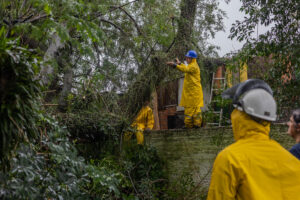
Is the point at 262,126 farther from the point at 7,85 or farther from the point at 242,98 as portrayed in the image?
the point at 7,85

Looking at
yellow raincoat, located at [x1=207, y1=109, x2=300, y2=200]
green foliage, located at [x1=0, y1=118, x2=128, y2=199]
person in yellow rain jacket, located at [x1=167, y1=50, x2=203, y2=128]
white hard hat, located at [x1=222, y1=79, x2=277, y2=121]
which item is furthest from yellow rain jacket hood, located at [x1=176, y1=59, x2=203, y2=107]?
yellow raincoat, located at [x1=207, y1=109, x2=300, y2=200]

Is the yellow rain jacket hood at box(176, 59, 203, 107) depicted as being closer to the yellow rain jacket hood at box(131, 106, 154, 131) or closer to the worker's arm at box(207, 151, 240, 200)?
the yellow rain jacket hood at box(131, 106, 154, 131)

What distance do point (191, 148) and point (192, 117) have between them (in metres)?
0.69

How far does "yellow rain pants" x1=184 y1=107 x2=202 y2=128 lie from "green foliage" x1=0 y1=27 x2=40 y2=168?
15.1 ft

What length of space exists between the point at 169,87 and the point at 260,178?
20.7 feet

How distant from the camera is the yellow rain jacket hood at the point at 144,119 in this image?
7.83 m

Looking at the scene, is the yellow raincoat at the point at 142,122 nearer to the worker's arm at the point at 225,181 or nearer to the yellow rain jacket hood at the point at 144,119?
the yellow rain jacket hood at the point at 144,119

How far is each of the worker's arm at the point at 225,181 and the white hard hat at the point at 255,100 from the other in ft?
1.30

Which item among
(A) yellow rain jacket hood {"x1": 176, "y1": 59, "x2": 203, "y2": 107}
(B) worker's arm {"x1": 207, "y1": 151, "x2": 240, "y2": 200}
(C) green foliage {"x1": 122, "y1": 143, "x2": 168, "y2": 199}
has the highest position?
(A) yellow rain jacket hood {"x1": 176, "y1": 59, "x2": 203, "y2": 107}

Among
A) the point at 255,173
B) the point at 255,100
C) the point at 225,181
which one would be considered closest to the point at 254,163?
the point at 255,173

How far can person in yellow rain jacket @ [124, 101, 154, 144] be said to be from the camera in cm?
741

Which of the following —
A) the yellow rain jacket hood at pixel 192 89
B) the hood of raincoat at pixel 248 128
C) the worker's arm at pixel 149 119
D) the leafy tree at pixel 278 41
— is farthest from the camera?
the worker's arm at pixel 149 119

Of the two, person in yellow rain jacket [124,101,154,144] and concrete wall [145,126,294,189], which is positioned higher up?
person in yellow rain jacket [124,101,154,144]

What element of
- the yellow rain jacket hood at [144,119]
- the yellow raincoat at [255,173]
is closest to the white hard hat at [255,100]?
the yellow raincoat at [255,173]
